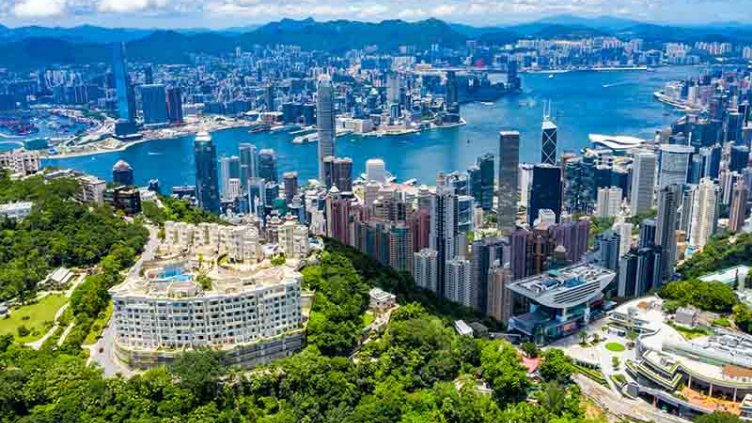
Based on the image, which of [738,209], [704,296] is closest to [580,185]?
[738,209]

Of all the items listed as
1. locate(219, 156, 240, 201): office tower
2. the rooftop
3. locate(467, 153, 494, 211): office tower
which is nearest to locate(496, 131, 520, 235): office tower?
locate(467, 153, 494, 211): office tower

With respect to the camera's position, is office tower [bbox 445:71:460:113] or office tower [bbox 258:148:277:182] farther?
office tower [bbox 445:71:460:113]

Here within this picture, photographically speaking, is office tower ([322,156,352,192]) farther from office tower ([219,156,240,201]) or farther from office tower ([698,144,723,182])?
office tower ([698,144,723,182])

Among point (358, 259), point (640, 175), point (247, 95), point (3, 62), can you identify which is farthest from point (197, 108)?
point (358, 259)

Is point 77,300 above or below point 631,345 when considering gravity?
above

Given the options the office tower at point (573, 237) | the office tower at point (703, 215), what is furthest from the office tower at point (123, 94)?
the office tower at point (703, 215)

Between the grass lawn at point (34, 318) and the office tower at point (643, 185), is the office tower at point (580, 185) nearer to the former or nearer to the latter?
the office tower at point (643, 185)

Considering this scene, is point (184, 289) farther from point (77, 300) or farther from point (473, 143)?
point (473, 143)
